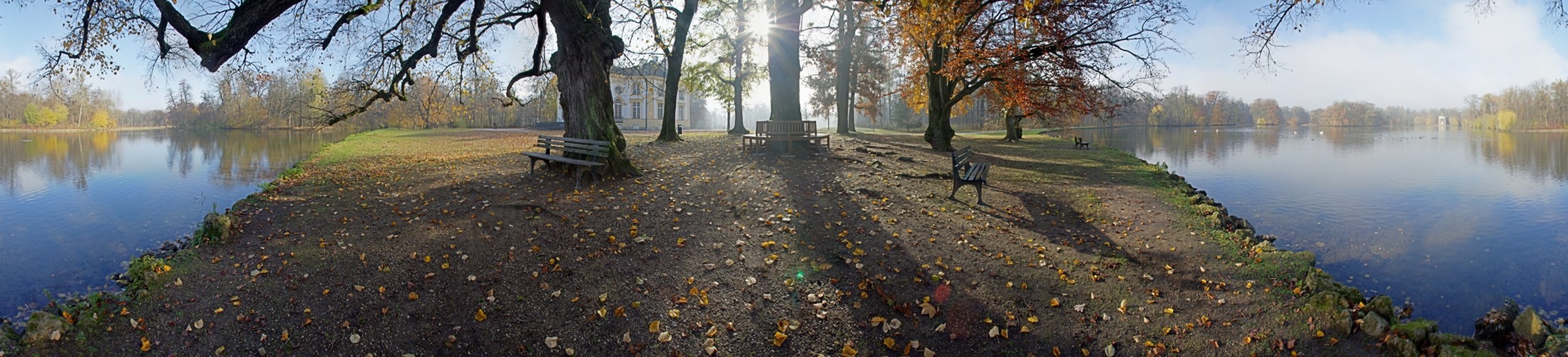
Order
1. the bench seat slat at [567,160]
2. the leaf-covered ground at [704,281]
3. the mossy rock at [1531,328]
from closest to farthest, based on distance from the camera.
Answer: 1. the leaf-covered ground at [704,281]
2. the mossy rock at [1531,328]
3. the bench seat slat at [567,160]

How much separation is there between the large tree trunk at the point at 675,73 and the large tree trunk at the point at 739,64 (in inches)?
127

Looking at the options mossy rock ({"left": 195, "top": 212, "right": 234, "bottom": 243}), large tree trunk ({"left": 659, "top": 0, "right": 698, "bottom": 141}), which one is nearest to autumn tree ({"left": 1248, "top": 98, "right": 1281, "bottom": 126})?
large tree trunk ({"left": 659, "top": 0, "right": 698, "bottom": 141})

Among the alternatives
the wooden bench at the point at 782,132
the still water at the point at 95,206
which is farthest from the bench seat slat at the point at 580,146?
the still water at the point at 95,206

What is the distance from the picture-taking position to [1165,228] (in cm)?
776

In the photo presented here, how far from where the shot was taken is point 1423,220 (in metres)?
10.2

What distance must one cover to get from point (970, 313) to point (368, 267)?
4673mm

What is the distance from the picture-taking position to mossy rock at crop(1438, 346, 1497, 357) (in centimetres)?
400

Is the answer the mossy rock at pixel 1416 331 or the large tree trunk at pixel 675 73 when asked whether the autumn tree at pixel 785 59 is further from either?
the mossy rock at pixel 1416 331

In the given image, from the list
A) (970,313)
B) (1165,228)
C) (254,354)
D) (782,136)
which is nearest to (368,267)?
(254,354)

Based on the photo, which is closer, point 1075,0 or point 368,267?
point 368,267

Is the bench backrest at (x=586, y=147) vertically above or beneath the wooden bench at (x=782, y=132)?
beneath

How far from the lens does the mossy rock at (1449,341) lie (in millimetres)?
4203

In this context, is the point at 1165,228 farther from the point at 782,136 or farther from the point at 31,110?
the point at 31,110

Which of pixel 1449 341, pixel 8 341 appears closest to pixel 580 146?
pixel 8 341
